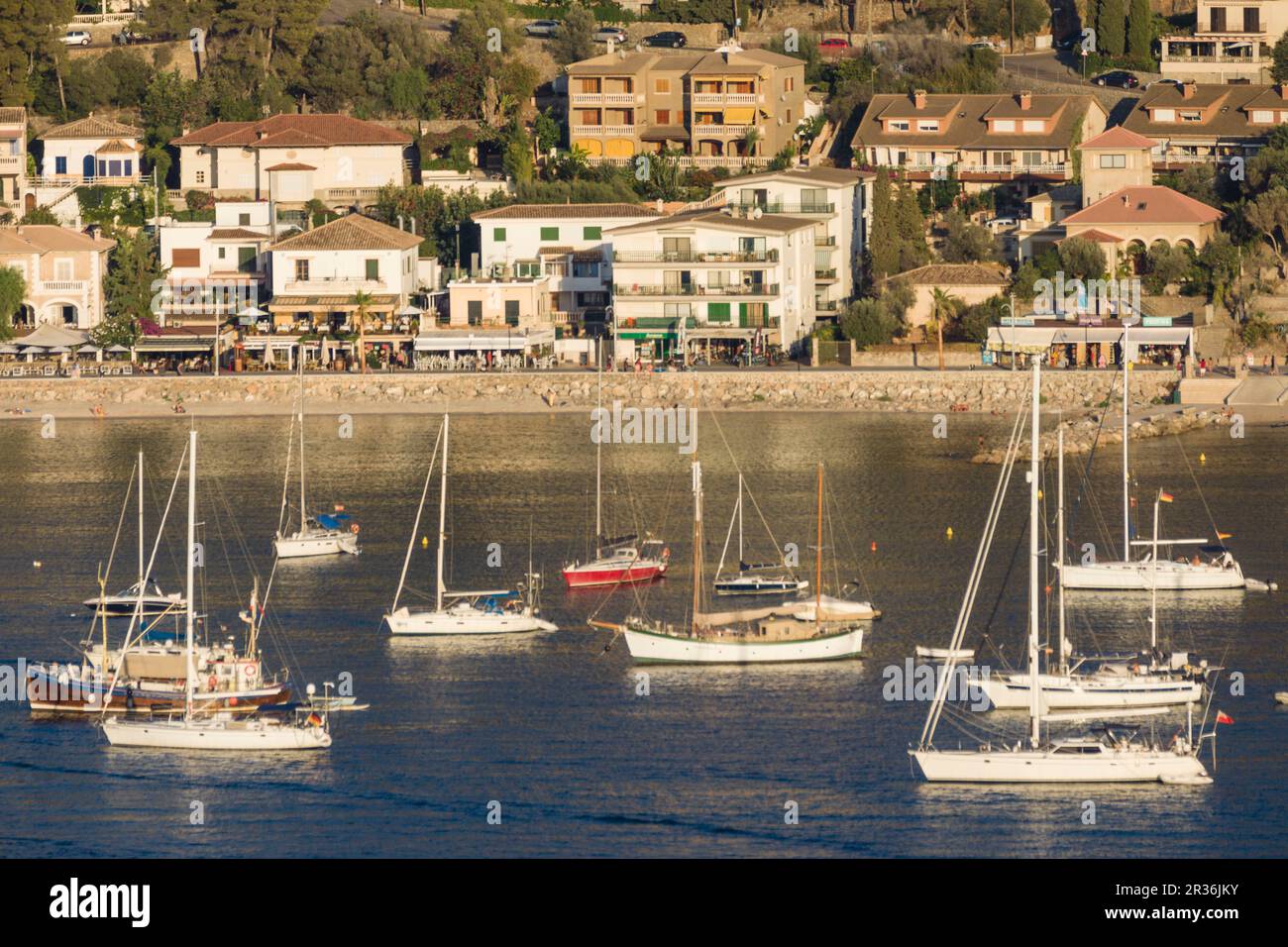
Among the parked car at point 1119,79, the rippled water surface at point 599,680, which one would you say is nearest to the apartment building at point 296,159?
the rippled water surface at point 599,680

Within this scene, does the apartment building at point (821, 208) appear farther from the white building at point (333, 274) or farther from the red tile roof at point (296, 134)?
the red tile roof at point (296, 134)

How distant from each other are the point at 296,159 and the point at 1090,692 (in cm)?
A: 5893

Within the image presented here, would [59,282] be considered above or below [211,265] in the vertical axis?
below

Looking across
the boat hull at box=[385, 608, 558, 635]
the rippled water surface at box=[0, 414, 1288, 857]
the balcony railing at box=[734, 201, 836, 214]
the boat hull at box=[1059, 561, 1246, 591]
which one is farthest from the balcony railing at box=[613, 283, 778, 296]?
the boat hull at box=[385, 608, 558, 635]

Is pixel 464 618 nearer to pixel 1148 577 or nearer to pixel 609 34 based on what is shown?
pixel 1148 577

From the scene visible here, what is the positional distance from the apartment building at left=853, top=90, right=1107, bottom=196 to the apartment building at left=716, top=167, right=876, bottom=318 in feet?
19.0

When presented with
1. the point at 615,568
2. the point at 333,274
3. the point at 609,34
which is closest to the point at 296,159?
the point at 333,274

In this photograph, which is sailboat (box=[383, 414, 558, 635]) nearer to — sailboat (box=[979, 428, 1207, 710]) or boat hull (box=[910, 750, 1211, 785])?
sailboat (box=[979, 428, 1207, 710])

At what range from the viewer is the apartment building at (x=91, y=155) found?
98438 mm

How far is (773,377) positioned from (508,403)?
791 centimetres

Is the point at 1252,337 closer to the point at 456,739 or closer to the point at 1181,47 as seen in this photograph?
the point at 1181,47

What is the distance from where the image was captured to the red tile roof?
317ft

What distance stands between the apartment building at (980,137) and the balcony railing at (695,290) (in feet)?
40.8

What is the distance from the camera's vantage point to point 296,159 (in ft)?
317
